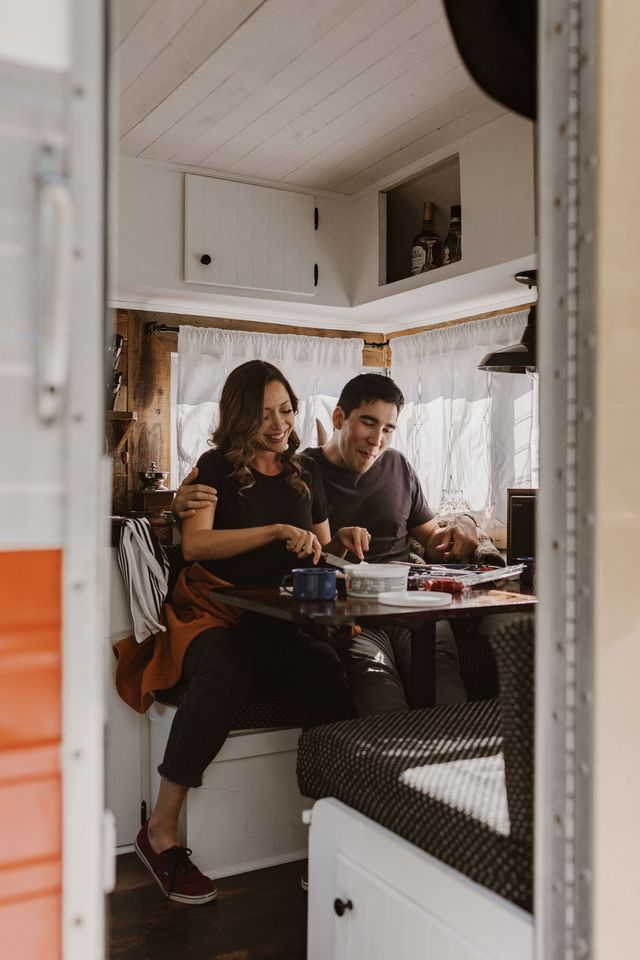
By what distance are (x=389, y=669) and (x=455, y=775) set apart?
3.86 feet

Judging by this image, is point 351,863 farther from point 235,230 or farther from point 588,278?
point 235,230

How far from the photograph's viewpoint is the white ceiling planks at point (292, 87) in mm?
3027

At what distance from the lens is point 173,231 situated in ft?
14.8

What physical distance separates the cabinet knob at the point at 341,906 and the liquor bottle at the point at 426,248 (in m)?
3.30

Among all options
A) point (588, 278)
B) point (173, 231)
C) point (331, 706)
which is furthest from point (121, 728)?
point (173, 231)

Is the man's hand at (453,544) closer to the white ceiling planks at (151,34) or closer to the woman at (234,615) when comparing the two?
the woman at (234,615)

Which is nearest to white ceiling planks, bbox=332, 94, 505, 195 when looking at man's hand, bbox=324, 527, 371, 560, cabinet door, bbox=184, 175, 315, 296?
cabinet door, bbox=184, 175, 315, 296

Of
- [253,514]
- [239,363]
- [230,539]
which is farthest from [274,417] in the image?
[239,363]

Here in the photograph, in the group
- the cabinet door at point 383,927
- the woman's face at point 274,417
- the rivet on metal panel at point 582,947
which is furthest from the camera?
the woman's face at point 274,417

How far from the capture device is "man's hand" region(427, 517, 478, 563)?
12.1 feet

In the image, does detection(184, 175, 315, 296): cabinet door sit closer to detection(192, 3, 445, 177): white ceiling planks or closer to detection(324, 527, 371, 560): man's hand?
detection(192, 3, 445, 177): white ceiling planks

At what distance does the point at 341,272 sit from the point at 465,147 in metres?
1.09

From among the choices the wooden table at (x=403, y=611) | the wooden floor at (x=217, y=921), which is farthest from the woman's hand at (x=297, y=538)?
the wooden floor at (x=217, y=921)

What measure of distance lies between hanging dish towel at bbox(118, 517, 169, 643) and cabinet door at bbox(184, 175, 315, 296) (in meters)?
1.98
